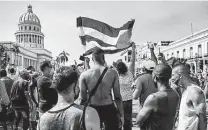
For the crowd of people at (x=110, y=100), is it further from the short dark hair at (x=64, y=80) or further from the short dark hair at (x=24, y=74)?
the short dark hair at (x=24, y=74)

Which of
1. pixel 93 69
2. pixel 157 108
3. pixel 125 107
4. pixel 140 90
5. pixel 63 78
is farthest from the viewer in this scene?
pixel 125 107

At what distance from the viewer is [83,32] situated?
17.2 ft

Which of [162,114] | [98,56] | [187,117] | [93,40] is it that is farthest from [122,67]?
[162,114]

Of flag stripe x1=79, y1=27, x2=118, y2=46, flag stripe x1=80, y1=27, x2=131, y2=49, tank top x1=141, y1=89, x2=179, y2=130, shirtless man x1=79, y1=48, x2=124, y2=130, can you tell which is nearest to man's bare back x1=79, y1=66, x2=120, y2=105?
shirtless man x1=79, y1=48, x2=124, y2=130

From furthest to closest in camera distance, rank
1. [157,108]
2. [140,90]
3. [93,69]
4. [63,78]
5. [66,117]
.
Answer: [140,90] < [93,69] < [157,108] < [63,78] < [66,117]

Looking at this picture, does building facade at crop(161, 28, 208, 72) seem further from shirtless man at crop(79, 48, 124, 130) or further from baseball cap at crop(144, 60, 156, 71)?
shirtless man at crop(79, 48, 124, 130)

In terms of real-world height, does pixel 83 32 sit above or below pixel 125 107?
above

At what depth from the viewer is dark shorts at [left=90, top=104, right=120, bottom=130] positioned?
4.22m

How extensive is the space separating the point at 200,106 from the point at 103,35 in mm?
2846

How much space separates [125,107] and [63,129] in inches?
170

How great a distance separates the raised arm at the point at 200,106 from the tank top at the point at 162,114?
10.2 inches

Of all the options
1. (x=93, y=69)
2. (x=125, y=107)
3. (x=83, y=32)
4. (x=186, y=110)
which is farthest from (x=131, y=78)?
(x=186, y=110)

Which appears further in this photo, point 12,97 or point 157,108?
point 12,97

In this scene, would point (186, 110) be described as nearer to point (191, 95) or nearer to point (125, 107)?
point (191, 95)
